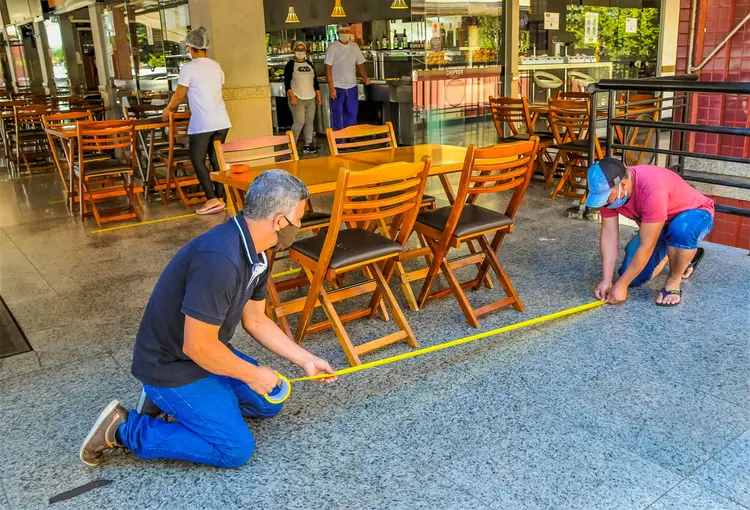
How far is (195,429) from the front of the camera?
2420mm

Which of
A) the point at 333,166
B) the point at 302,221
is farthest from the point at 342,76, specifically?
the point at 302,221

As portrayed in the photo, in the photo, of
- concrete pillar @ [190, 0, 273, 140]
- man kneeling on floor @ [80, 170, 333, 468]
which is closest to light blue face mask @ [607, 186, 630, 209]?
man kneeling on floor @ [80, 170, 333, 468]

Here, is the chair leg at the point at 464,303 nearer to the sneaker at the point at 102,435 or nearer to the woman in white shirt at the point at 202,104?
the sneaker at the point at 102,435

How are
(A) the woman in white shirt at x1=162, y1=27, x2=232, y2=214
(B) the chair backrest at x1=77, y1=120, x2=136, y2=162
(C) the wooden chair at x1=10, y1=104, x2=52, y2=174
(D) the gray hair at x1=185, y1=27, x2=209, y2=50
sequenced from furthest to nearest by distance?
1. (C) the wooden chair at x1=10, y1=104, x2=52, y2=174
2. (A) the woman in white shirt at x1=162, y1=27, x2=232, y2=214
3. (D) the gray hair at x1=185, y1=27, x2=209, y2=50
4. (B) the chair backrest at x1=77, y1=120, x2=136, y2=162

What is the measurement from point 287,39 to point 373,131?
11.2 meters

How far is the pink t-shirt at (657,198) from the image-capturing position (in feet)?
11.6

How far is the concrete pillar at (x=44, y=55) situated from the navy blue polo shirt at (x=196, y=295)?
570 inches

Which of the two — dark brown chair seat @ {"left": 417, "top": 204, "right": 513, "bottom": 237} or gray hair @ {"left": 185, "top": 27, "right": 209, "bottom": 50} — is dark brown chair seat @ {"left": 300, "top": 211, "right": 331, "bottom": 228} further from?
gray hair @ {"left": 185, "top": 27, "right": 209, "bottom": 50}

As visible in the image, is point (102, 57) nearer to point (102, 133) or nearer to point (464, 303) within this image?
point (102, 133)

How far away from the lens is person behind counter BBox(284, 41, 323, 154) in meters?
10.2

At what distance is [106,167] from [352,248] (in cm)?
398

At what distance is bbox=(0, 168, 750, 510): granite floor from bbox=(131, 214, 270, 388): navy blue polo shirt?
416 millimetres

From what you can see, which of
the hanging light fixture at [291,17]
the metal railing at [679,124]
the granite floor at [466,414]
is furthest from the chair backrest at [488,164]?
the hanging light fixture at [291,17]

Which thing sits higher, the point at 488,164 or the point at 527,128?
the point at 488,164
